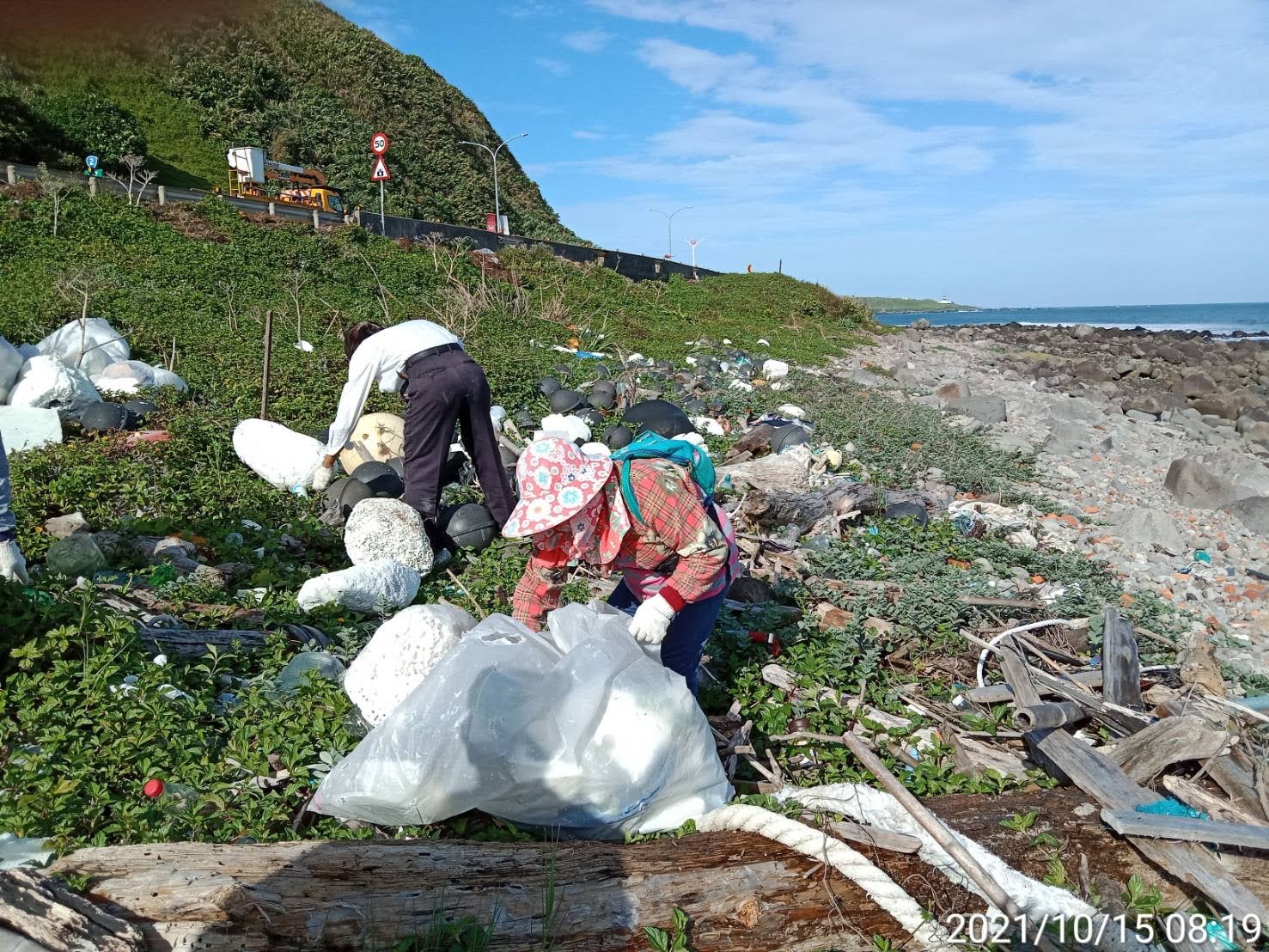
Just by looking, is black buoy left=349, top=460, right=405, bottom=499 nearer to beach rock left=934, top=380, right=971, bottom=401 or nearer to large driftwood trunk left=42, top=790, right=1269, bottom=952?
large driftwood trunk left=42, top=790, right=1269, bottom=952

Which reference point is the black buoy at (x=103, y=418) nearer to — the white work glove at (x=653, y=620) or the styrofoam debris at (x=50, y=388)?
the styrofoam debris at (x=50, y=388)

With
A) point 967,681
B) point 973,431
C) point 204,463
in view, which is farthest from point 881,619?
point 973,431

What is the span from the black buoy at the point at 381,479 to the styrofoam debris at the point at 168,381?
2.89 m

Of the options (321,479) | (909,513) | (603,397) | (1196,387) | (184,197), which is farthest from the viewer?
(1196,387)

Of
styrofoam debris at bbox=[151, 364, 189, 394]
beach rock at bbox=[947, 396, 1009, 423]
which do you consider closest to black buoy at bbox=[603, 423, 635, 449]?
styrofoam debris at bbox=[151, 364, 189, 394]

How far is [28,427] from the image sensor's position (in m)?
6.37

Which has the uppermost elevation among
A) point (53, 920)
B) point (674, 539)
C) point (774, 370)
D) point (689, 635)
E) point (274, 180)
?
point (274, 180)

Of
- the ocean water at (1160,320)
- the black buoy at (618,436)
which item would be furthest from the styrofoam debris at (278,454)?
the ocean water at (1160,320)

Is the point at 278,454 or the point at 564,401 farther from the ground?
the point at 564,401

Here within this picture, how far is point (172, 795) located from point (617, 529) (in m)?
1.63

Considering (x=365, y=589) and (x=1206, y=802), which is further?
(x=365, y=589)

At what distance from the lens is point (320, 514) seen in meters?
5.98
